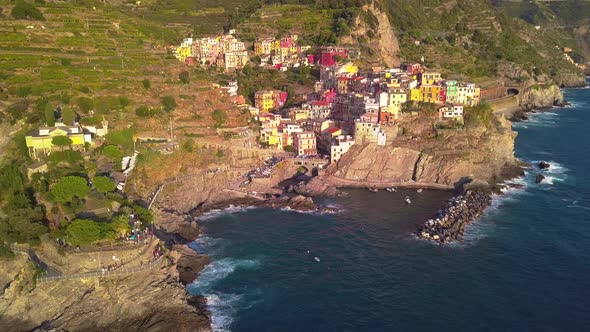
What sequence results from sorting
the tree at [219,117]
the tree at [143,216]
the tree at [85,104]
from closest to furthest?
the tree at [143,216]
the tree at [85,104]
the tree at [219,117]

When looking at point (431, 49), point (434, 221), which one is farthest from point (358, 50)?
point (434, 221)

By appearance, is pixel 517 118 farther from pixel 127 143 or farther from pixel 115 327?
pixel 115 327

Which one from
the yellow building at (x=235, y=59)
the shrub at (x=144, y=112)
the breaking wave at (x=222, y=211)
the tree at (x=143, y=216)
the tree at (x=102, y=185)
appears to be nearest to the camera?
the tree at (x=143, y=216)

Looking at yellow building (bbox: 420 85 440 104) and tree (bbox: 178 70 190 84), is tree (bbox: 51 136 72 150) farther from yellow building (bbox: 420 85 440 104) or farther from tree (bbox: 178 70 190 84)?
yellow building (bbox: 420 85 440 104)

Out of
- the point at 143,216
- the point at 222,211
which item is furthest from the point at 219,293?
the point at 222,211

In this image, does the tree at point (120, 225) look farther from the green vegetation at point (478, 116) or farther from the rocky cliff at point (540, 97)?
the rocky cliff at point (540, 97)

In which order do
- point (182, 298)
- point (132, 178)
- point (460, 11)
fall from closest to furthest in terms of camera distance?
point (182, 298) → point (132, 178) → point (460, 11)

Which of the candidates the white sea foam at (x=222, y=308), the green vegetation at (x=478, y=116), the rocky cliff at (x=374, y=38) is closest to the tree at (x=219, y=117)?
the green vegetation at (x=478, y=116)
